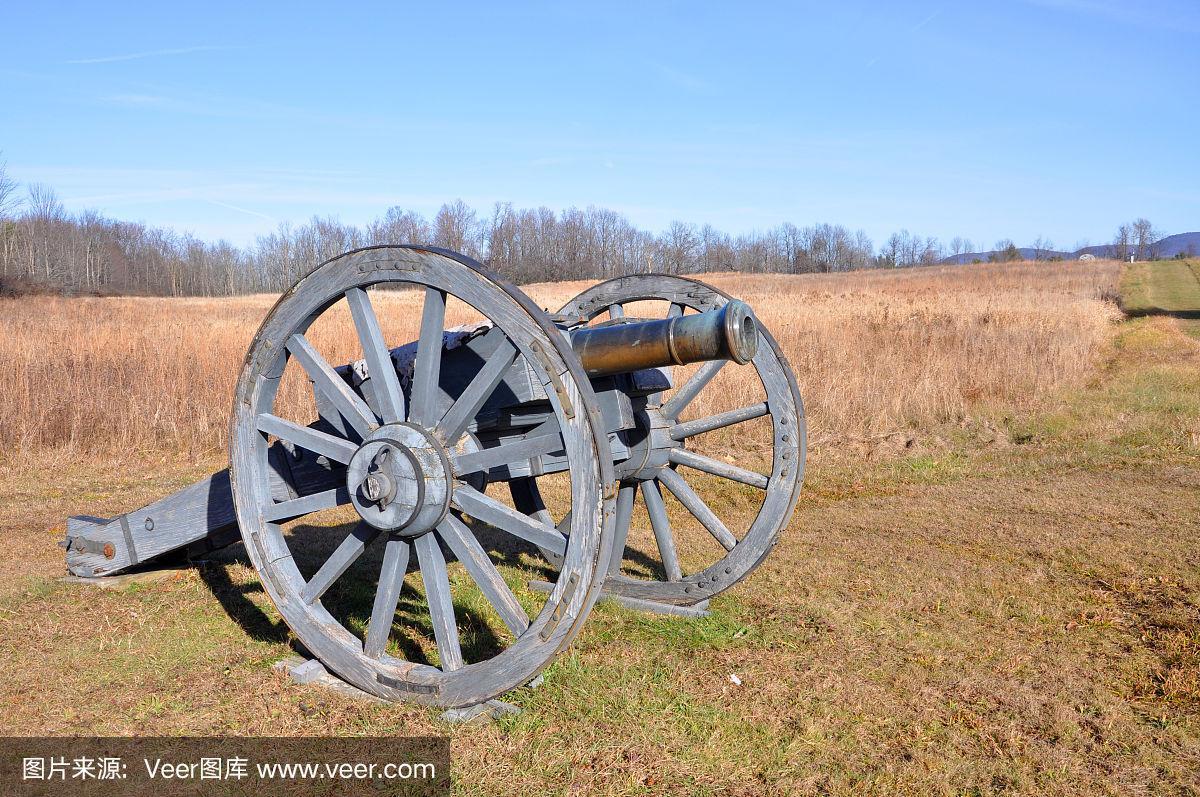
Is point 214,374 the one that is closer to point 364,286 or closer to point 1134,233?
point 364,286

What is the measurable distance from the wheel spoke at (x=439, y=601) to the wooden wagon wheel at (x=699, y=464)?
4.37 ft

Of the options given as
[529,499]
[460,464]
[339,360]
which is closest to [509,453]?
[460,464]

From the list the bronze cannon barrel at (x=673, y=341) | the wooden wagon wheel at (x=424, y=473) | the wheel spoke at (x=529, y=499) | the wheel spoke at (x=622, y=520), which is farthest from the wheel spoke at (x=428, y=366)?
the wheel spoke at (x=529, y=499)

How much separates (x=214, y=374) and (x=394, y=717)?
26.6 feet

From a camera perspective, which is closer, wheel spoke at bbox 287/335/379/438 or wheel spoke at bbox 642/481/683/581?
wheel spoke at bbox 287/335/379/438

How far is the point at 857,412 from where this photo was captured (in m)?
10.1

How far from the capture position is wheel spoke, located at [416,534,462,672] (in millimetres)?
3258

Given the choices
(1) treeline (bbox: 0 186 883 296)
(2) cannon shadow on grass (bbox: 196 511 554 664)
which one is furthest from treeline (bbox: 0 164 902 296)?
(2) cannon shadow on grass (bbox: 196 511 554 664)

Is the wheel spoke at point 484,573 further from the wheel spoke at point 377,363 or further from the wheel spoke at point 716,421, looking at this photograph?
the wheel spoke at point 716,421

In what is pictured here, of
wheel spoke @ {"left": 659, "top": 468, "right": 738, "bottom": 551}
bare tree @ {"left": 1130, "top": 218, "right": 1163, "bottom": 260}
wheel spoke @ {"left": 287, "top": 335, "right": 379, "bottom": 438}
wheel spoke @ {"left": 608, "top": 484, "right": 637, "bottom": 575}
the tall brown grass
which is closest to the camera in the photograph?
wheel spoke @ {"left": 287, "top": 335, "right": 379, "bottom": 438}

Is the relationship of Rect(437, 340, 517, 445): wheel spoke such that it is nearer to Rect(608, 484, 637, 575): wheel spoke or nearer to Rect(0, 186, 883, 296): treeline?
Rect(608, 484, 637, 575): wheel spoke

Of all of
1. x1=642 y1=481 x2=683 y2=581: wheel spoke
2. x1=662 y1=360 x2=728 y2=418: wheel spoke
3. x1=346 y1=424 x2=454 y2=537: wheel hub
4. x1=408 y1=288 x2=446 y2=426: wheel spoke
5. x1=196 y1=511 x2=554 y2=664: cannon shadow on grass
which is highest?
x1=408 y1=288 x2=446 y2=426: wheel spoke

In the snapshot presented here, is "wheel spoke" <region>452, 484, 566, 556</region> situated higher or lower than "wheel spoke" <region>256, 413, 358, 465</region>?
lower

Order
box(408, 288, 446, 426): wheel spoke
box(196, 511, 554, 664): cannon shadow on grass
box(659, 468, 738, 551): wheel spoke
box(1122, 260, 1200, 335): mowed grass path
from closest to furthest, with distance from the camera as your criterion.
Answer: box(408, 288, 446, 426): wheel spoke < box(196, 511, 554, 664): cannon shadow on grass < box(659, 468, 738, 551): wheel spoke < box(1122, 260, 1200, 335): mowed grass path
